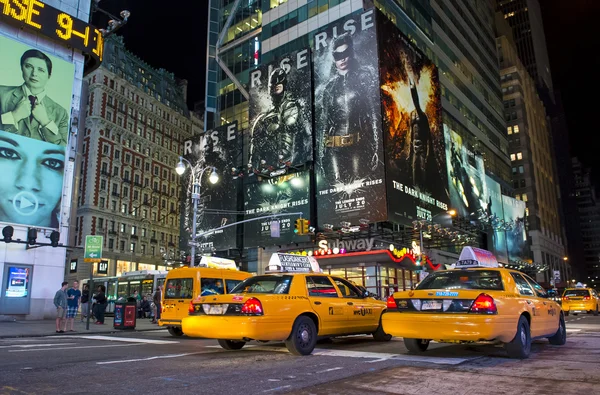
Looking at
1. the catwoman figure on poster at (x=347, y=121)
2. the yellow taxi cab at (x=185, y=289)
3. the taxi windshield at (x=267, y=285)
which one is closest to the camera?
the taxi windshield at (x=267, y=285)

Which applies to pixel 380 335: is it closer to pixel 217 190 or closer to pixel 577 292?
pixel 577 292

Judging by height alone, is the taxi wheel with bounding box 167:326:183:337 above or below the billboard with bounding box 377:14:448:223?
below

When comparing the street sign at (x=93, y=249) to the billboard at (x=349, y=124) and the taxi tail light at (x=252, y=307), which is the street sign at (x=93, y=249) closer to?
the taxi tail light at (x=252, y=307)

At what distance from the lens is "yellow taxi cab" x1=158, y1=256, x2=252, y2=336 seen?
15315mm

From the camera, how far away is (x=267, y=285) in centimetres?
924

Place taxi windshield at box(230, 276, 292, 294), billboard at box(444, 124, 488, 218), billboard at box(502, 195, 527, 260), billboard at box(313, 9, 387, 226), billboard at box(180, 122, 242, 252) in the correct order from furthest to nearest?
billboard at box(502, 195, 527, 260)
billboard at box(444, 124, 488, 218)
billboard at box(180, 122, 242, 252)
billboard at box(313, 9, 387, 226)
taxi windshield at box(230, 276, 292, 294)

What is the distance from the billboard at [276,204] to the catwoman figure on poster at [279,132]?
154cm

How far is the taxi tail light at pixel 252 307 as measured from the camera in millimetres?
8180

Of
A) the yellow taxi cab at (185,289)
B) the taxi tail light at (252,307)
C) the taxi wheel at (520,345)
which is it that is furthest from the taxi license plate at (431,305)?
the yellow taxi cab at (185,289)

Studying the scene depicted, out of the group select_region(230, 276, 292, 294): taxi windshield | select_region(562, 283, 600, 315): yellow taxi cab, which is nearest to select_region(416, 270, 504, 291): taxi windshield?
select_region(230, 276, 292, 294): taxi windshield

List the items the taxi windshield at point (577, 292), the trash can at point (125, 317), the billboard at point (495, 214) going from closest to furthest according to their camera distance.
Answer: the trash can at point (125, 317)
the taxi windshield at point (577, 292)
the billboard at point (495, 214)

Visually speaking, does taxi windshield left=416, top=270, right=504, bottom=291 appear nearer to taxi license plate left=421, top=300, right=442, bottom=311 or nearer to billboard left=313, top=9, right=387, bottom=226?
taxi license plate left=421, top=300, right=442, bottom=311

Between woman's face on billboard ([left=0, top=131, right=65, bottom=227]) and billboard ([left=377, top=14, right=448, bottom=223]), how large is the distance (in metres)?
23.0

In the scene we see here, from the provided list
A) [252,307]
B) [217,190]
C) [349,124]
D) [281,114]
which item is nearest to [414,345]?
[252,307]
